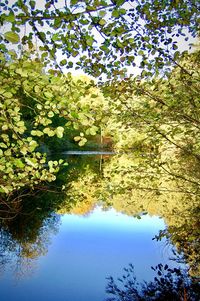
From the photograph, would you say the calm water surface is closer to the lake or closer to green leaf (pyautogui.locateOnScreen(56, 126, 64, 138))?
the lake

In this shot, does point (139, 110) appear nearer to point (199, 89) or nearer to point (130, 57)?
point (199, 89)

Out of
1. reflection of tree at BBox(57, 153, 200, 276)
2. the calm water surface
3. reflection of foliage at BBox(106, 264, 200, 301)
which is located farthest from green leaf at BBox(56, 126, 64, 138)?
the calm water surface

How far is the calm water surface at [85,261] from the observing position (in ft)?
29.0

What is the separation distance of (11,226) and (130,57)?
36.0ft

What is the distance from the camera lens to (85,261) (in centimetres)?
1109

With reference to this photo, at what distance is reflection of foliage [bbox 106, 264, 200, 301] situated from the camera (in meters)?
7.09

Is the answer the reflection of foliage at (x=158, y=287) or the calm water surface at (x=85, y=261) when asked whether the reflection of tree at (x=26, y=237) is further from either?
the reflection of foliage at (x=158, y=287)

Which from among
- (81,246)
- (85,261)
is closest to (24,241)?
(81,246)

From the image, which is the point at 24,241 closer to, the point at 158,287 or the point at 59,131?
the point at 158,287

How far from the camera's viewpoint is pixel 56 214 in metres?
16.7

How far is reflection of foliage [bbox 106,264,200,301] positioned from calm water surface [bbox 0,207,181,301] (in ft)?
1.08

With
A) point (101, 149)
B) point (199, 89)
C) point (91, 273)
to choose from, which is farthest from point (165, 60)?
point (101, 149)

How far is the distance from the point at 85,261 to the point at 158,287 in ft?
11.6

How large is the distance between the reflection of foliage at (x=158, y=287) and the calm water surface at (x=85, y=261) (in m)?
0.33
